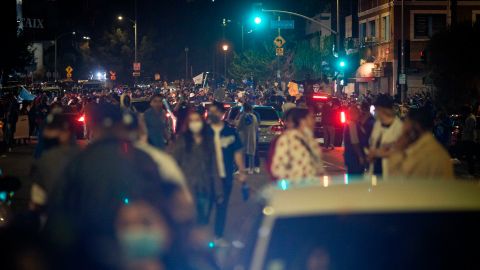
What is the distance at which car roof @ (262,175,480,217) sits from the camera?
4289 millimetres

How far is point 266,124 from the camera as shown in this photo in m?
26.8

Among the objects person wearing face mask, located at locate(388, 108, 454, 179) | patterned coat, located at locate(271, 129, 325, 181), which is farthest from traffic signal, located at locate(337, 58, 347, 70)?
person wearing face mask, located at locate(388, 108, 454, 179)

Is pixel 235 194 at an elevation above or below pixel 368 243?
below

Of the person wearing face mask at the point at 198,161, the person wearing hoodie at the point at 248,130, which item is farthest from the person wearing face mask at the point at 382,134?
the person wearing hoodie at the point at 248,130

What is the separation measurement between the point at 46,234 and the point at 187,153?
17.4ft

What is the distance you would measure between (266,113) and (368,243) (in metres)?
23.4

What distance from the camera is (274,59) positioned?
3029 inches

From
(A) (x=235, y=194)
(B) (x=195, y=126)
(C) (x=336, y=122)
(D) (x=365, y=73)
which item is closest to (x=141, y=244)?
(B) (x=195, y=126)

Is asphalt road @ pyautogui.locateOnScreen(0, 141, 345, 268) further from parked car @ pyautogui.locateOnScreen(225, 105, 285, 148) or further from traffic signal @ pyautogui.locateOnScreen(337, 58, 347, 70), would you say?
traffic signal @ pyautogui.locateOnScreen(337, 58, 347, 70)

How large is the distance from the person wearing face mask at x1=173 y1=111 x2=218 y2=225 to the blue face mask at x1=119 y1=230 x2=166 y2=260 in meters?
5.20

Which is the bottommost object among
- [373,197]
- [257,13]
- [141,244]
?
[141,244]

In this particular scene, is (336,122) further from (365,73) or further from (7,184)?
(365,73)

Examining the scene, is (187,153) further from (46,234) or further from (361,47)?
(361,47)

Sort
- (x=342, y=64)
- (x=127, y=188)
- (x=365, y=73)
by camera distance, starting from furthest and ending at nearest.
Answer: (x=365, y=73), (x=342, y=64), (x=127, y=188)
